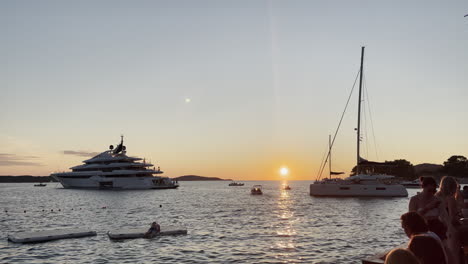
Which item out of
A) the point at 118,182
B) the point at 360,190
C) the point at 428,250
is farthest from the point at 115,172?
the point at 428,250

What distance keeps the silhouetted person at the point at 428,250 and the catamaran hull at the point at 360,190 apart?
66.3 meters

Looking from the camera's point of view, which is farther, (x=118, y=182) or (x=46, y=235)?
(x=118, y=182)

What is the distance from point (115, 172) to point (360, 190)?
214 ft

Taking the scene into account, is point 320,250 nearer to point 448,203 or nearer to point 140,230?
point 140,230

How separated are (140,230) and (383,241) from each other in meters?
17.3

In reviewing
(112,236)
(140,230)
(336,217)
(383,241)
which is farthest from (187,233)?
(336,217)

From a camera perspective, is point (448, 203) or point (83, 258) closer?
point (448, 203)

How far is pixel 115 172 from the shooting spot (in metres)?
107

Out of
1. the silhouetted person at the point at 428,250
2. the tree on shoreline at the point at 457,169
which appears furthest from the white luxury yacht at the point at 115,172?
→ the tree on shoreline at the point at 457,169

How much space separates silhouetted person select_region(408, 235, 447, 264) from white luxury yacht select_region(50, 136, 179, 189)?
4181 inches

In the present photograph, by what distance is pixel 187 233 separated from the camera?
31016mm

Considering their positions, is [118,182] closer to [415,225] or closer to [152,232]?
[152,232]

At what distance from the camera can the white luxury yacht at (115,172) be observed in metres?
107

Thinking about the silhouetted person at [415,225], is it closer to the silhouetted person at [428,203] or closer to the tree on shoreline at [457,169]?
the silhouetted person at [428,203]
